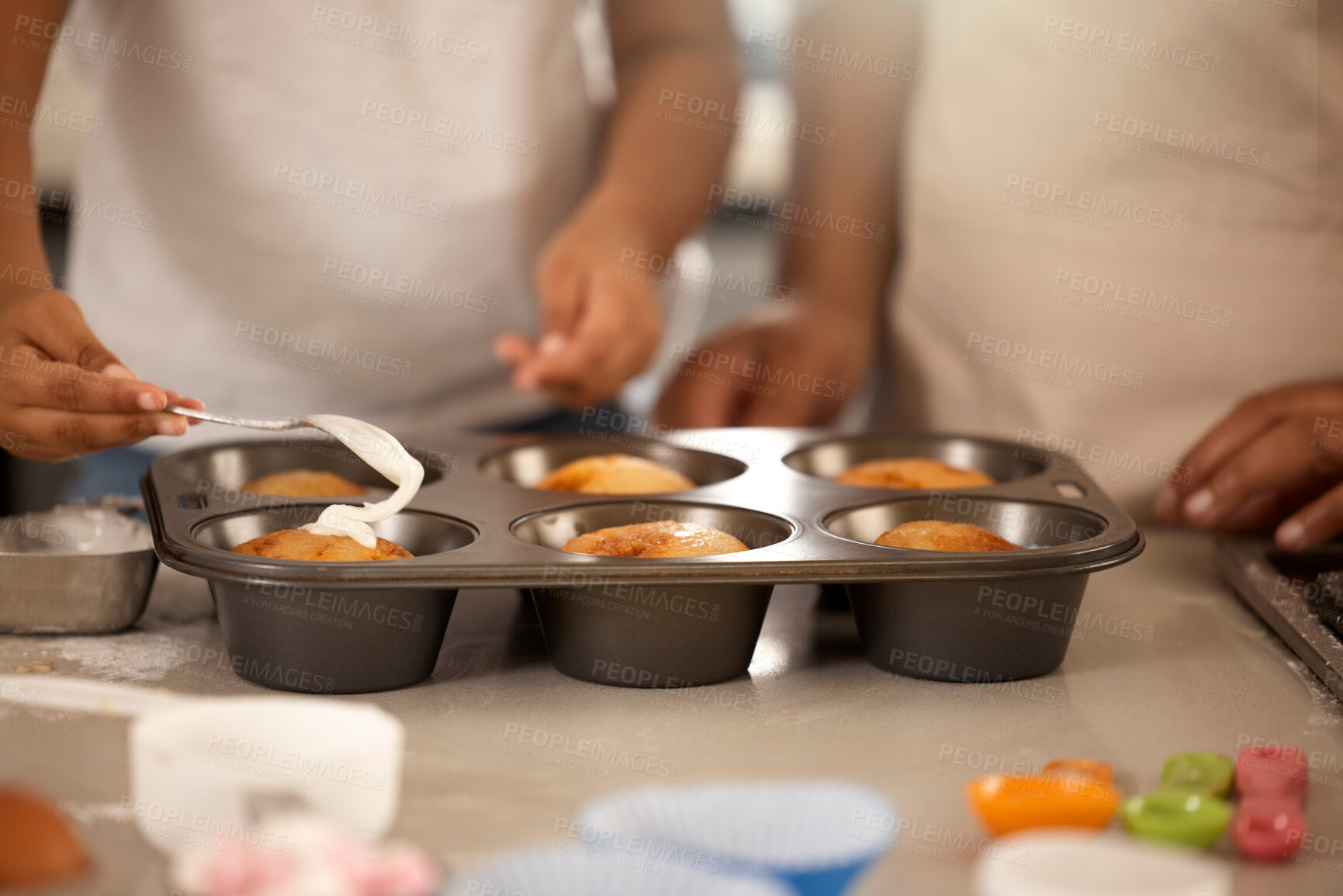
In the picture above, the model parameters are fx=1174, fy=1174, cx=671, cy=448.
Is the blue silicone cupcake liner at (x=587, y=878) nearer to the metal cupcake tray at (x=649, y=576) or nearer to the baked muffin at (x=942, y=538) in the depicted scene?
the metal cupcake tray at (x=649, y=576)

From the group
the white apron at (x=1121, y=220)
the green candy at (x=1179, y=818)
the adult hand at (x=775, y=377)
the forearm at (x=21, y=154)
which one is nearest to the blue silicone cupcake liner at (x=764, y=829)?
the green candy at (x=1179, y=818)

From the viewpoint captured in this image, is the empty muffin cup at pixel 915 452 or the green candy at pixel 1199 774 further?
the empty muffin cup at pixel 915 452

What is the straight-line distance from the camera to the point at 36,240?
1.49 metres

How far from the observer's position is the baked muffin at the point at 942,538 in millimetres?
1343

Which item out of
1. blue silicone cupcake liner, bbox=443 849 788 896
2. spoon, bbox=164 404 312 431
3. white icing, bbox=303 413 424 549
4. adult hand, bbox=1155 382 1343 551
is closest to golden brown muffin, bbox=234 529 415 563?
white icing, bbox=303 413 424 549

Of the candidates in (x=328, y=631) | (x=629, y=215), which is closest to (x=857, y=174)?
(x=629, y=215)

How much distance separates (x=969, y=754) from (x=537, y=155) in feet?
4.83

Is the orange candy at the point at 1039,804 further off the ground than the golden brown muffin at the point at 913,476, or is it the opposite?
the golden brown muffin at the point at 913,476

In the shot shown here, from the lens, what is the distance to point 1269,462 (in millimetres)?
1725

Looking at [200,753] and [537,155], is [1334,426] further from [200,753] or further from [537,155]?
[200,753]

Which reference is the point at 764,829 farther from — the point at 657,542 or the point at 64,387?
the point at 64,387

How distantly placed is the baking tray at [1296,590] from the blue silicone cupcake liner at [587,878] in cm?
82

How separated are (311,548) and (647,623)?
1.21ft

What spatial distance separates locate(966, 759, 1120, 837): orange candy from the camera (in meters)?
0.93
